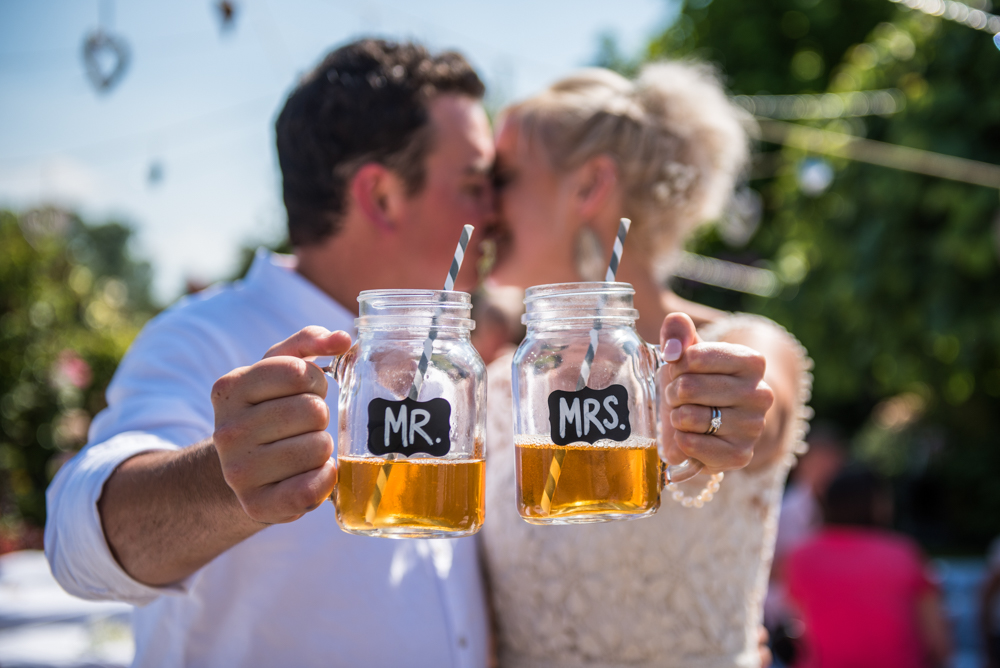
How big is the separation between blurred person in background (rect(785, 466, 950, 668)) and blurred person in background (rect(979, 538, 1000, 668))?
2.30 feet

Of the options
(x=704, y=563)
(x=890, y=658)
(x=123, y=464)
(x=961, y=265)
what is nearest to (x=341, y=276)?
(x=123, y=464)

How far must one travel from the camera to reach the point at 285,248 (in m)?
18.4

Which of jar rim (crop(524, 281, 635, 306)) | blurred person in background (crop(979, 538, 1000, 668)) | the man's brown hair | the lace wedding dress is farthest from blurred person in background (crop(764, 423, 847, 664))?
jar rim (crop(524, 281, 635, 306))

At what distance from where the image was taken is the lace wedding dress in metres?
2.07

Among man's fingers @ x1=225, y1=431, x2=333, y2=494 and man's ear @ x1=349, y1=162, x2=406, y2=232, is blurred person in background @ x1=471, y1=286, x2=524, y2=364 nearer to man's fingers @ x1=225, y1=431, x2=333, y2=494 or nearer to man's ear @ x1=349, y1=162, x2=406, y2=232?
man's ear @ x1=349, y1=162, x2=406, y2=232

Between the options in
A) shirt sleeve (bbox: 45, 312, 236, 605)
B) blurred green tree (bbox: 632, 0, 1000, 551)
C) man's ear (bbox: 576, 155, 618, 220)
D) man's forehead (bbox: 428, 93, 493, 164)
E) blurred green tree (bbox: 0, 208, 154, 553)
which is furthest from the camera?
blurred green tree (bbox: 0, 208, 154, 553)

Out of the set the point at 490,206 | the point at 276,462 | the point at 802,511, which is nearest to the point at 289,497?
the point at 276,462

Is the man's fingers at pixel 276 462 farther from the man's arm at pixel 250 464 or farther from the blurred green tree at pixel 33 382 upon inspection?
the blurred green tree at pixel 33 382

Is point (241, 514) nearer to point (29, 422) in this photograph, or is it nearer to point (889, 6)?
point (29, 422)

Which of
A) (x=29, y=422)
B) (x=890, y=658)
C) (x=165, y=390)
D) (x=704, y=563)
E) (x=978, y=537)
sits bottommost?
(x=978, y=537)

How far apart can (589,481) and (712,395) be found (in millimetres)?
247

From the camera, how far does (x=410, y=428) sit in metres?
1.15

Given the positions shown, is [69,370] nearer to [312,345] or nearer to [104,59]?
[104,59]

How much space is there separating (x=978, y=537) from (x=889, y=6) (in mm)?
8456
